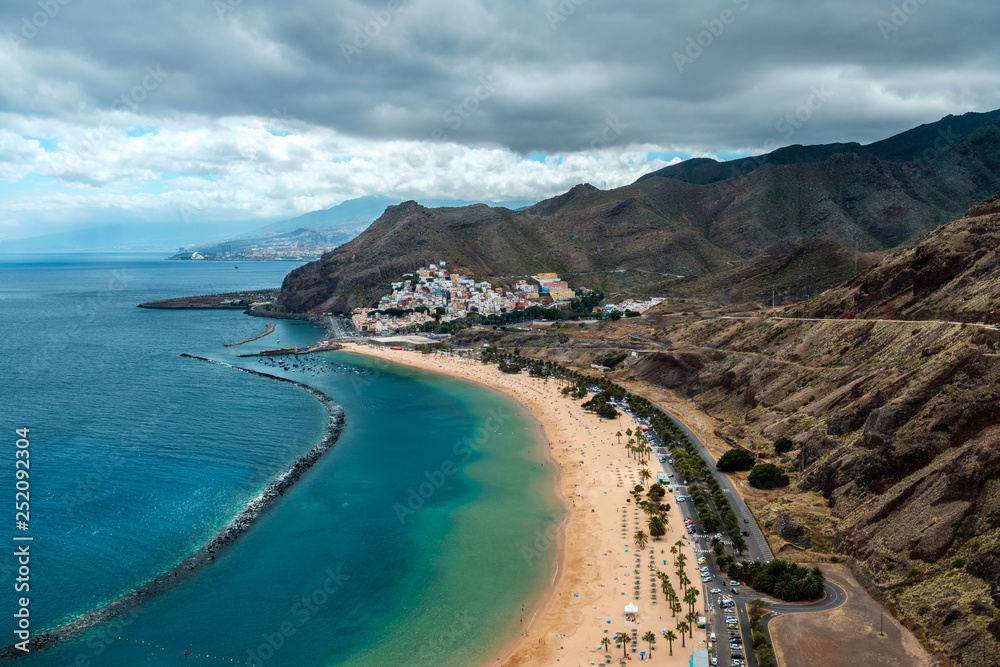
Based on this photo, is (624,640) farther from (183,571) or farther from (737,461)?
(183,571)

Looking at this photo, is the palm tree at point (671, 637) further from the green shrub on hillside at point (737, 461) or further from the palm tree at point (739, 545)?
the green shrub on hillside at point (737, 461)

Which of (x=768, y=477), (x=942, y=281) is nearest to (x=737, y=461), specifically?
(x=768, y=477)

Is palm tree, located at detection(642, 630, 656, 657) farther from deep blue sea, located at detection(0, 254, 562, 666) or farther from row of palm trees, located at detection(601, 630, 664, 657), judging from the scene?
deep blue sea, located at detection(0, 254, 562, 666)

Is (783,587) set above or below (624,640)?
above

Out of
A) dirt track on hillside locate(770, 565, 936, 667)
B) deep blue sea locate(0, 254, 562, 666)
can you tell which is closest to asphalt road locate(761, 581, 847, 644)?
dirt track on hillside locate(770, 565, 936, 667)

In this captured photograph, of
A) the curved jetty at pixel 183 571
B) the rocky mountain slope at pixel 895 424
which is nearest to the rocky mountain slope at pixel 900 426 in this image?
the rocky mountain slope at pixel 895 424

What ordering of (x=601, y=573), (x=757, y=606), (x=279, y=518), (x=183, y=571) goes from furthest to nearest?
(x=279, y=518) → (x=183, y=571) → (x=601, y=573) → (x=757, y=606)
